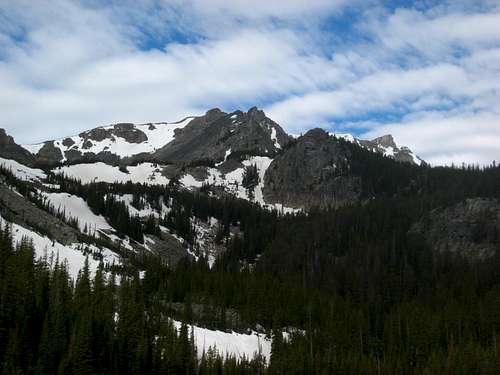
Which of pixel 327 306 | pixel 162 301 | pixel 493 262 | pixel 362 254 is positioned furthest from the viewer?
pixel 362 254

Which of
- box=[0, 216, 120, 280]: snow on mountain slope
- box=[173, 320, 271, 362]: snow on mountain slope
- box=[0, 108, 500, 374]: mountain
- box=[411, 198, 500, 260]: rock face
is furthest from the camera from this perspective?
box=[411, 198, 500, 260]: rock face

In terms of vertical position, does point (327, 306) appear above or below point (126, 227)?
below

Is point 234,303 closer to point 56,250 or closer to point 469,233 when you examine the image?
point 56,250

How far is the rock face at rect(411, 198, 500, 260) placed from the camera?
184 m

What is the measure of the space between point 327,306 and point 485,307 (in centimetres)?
3696

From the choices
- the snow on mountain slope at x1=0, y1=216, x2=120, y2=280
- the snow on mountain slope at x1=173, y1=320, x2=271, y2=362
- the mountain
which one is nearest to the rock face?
the mountain

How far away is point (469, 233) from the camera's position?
190875mm

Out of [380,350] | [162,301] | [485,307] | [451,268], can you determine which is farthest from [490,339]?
[162,301]

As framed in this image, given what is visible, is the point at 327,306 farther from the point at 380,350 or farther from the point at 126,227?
the point at 126,227

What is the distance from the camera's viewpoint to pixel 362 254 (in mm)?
190375

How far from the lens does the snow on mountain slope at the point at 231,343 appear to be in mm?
94438

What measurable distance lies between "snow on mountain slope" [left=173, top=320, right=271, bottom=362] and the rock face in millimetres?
100733

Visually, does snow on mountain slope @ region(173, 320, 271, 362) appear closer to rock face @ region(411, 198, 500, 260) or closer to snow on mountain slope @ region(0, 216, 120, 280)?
snow on mountain slope @ region(0, 216, 120, 280)

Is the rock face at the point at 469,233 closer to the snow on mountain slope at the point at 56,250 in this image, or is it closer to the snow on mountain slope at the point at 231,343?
the snow on mountain slope at the point at 231,343
